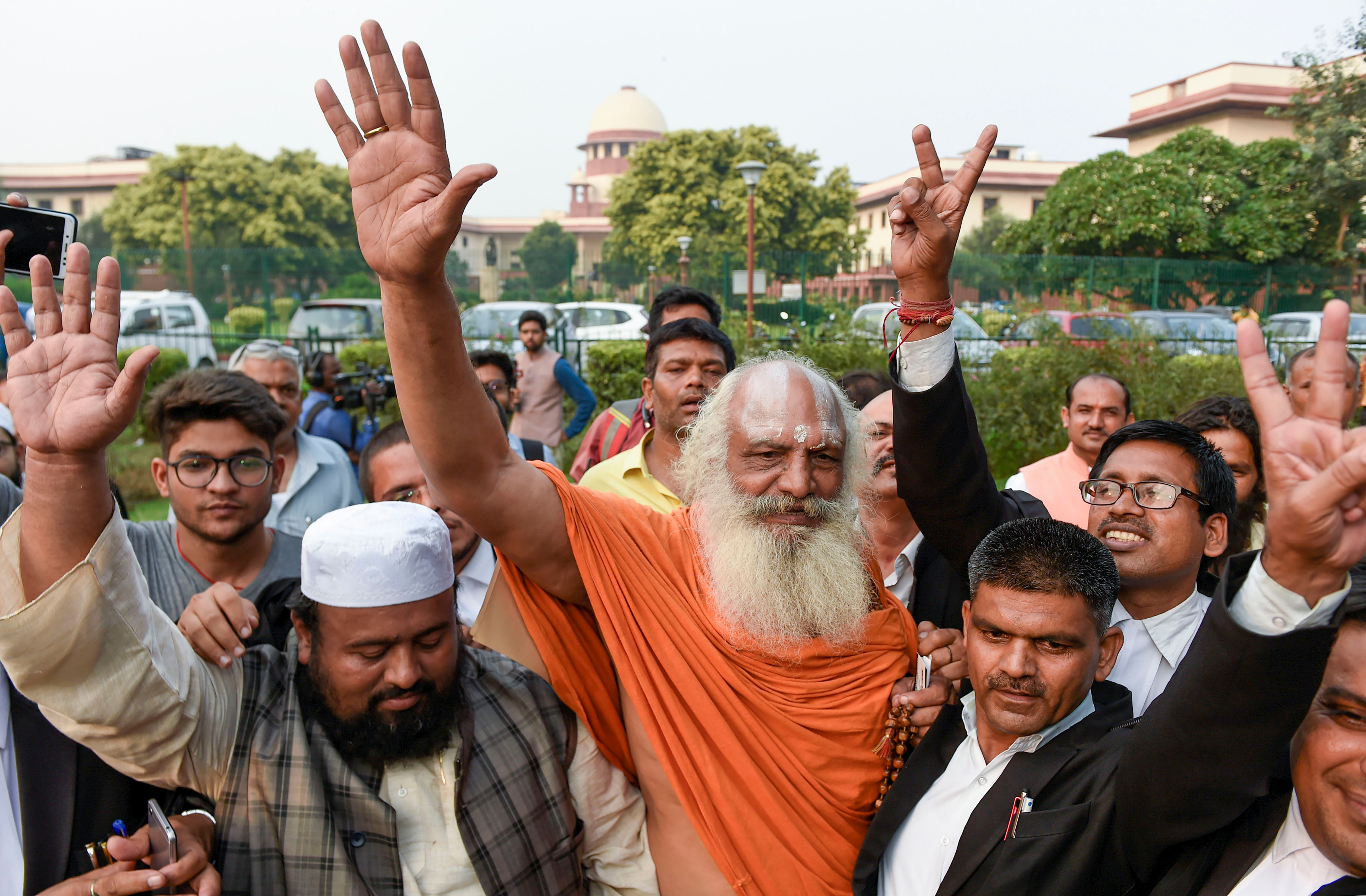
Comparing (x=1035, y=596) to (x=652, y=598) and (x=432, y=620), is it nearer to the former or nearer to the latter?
(x=652, y=598)

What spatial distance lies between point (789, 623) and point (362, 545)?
41.1 inches

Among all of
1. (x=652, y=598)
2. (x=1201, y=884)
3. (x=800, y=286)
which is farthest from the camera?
(x=800, y=286)

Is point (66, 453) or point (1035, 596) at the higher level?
point (66, 453)

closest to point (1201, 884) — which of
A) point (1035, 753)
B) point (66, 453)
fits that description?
point (1035, 753)

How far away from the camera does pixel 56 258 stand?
222 centimetres

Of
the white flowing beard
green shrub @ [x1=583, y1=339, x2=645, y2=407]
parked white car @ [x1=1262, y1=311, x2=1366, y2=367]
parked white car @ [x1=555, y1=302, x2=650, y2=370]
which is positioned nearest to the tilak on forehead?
the white flowing beard

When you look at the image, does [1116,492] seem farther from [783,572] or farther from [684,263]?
[684,263]

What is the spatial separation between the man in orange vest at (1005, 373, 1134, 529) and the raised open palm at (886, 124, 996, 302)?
219 cm

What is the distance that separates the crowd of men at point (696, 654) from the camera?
1552 millimetres

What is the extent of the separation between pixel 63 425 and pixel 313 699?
0.74 metres

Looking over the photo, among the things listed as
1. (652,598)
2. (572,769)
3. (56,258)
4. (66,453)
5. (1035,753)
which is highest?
(56,258)

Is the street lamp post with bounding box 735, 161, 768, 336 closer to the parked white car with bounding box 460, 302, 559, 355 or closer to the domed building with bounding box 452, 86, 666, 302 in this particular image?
the parked white car with bounding box 460, 302, 559, 355

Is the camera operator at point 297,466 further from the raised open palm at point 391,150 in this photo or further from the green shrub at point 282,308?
the green shrub at point 282,308

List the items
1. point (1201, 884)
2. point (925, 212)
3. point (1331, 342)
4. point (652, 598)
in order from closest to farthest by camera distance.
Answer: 1. point (1331, 342)
2. point (1201, 884)
3. point (925, 212)
4. point (652, 598)
